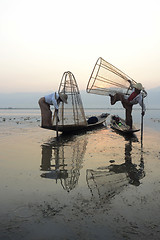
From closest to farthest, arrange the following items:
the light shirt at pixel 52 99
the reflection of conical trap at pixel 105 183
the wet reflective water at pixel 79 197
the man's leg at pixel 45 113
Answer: the wet reflective water at pixel 79 197
the reflection of conical trap at pixel 105 183
the light shirt at pixel 52 99
the man's leg at pixel 45 113

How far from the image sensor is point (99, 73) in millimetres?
11922

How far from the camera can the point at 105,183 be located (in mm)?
4734

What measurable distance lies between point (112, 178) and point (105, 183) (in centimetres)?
40

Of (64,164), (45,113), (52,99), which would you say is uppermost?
(52,99)

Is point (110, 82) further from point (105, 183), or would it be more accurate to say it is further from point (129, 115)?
point (105, 183)

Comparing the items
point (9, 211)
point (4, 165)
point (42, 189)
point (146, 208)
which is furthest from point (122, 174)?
point (4, 165)

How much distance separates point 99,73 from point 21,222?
10192mm

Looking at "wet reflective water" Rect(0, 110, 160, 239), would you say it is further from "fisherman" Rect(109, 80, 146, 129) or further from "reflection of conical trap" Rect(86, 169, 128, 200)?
"fisherman" Rect(109, 80, 146, 129)

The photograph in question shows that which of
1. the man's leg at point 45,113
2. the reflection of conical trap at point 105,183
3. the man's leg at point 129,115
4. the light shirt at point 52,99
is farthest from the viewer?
the man's leg at point 129,115

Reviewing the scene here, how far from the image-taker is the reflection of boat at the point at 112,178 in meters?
4.24

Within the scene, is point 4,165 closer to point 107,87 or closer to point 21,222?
point 21,222

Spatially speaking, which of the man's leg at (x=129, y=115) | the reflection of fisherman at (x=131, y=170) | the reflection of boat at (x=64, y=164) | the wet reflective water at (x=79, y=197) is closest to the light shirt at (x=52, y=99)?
the reflection of boat at (x=64, y=164)

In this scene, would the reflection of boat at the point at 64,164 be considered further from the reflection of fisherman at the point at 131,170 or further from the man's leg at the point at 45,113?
the man's leg at the point at 45,113

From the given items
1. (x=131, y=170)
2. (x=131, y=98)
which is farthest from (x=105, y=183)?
(x=131, y=98)
